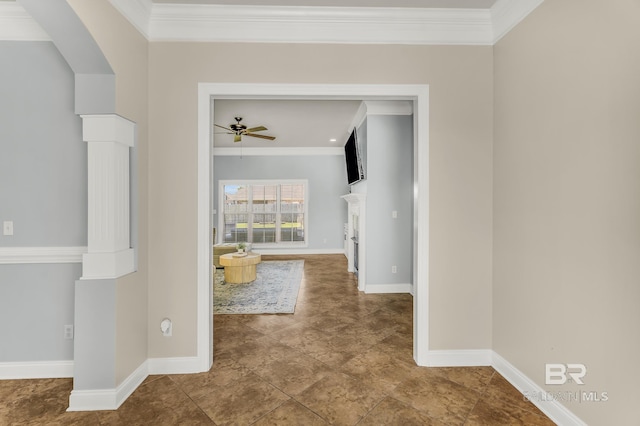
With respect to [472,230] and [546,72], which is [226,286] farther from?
[546,72]

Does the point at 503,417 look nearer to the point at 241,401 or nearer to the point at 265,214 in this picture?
the point at 241,401

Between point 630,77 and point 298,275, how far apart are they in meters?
5.00

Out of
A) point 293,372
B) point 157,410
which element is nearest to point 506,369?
point 293,372

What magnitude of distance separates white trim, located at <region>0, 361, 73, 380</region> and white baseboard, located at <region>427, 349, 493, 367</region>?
286cm

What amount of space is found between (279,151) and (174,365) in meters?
6.43

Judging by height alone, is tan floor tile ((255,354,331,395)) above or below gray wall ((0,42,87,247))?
below

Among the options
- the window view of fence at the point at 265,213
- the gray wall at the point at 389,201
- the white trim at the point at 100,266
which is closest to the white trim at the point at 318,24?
the white trim at the point at 100,266

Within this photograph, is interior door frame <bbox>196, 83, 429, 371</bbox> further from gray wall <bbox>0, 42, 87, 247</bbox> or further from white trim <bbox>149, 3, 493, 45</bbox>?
gray wall <bbox>0, 42, 87, 247</bbox>

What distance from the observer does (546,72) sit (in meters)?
1.83

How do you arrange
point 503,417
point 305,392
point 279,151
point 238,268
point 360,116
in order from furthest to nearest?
point 279,151 < point 238,268 < point 360,116 < point 305,392 < point 503,417

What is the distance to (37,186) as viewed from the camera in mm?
2168

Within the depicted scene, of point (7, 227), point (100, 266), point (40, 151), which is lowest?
point (100, 266)

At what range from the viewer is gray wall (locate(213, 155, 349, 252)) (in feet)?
26.5

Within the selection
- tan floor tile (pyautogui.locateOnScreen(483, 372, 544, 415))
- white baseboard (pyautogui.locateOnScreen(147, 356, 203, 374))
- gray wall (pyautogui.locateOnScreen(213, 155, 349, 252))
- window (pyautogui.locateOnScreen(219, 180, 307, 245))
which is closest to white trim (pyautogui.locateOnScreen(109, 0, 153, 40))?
white baseboard (pyautogui.locateOnScreen(147, 356, 203, 374))
